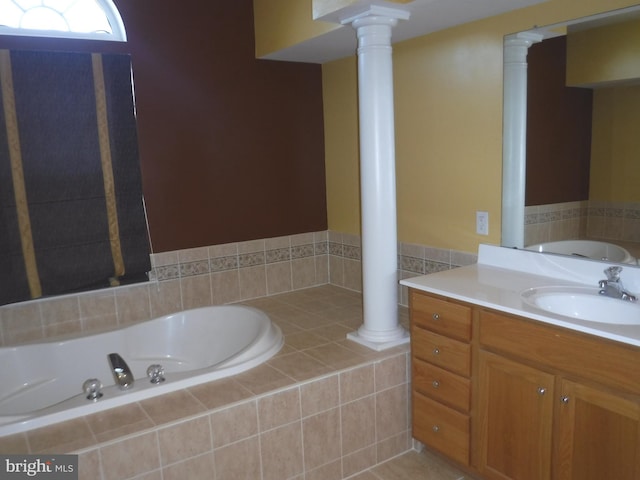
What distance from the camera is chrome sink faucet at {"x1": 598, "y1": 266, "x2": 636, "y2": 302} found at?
6.61ft

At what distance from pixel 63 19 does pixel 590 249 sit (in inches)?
113

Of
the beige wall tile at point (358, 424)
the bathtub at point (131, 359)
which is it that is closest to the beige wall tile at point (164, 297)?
the bathtub at point (131, 359)

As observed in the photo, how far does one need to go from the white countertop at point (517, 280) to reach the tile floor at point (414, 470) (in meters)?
0.85

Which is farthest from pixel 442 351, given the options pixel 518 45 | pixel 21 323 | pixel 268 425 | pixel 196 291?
pixel 21 323

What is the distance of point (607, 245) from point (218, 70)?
93.9 inches

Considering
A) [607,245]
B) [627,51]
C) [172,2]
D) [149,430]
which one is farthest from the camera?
[172,2]

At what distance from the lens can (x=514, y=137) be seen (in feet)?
8.35

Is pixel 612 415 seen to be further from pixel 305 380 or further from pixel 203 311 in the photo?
pixel 203 311

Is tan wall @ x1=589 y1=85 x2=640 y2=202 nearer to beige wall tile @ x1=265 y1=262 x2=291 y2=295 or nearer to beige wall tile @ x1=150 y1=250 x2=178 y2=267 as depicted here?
beige wall tile @ x1=265 y1=262 x2=291 y2=295

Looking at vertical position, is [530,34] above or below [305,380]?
above

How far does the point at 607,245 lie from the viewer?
89.4 inches

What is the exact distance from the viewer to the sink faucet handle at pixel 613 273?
2.08 meters

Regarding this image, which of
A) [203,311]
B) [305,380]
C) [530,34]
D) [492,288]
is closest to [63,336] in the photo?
[203,311]

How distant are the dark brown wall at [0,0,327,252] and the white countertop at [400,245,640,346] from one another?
1.48 meters
